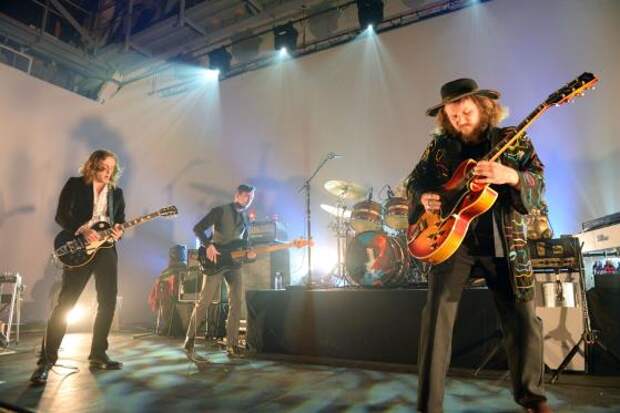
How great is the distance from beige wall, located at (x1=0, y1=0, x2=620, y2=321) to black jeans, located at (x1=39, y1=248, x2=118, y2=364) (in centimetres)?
425

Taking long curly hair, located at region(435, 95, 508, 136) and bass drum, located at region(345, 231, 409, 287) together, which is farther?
bass drum, located at region(345, 231, 409, 287)

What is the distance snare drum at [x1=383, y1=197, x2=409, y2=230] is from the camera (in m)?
5.30

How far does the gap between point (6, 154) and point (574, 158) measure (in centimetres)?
913

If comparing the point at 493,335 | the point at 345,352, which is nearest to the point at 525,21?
the point at 493,335

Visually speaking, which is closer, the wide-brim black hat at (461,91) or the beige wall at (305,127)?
the wide-brim black hat at (461,91)

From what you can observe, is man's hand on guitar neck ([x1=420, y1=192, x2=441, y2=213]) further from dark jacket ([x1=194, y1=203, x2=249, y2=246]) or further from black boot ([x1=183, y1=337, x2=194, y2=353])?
black boot ([x1=183, y1=337, x2=194, y2=353])

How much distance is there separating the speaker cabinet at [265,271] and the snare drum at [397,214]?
186cm

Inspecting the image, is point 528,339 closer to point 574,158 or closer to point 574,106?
point 574,158

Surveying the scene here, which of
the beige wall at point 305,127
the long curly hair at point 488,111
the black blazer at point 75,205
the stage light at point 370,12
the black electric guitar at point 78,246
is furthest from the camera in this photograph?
the stage light at point 370,12

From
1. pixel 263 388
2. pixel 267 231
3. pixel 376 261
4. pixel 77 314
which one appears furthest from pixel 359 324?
pixel 77 314

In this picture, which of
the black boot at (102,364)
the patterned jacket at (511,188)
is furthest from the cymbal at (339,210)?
the patterned jacket at (511,188)

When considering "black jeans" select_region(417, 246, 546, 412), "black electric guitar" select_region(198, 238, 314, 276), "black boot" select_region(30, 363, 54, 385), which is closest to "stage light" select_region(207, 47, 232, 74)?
"black electric guitar" select_region(198, 238, 314, 276)

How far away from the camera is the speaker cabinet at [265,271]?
6344 millimetres

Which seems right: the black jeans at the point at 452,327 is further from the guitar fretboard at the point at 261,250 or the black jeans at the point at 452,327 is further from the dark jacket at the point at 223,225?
the dark jacket at the point at 223,225
